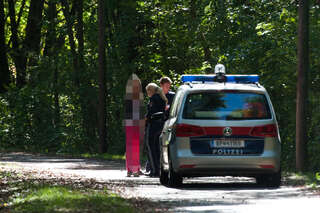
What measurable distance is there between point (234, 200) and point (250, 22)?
13.3 metres

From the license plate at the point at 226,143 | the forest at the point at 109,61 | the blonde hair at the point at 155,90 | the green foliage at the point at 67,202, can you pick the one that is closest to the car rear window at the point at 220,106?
the license plate at the point at 226,143

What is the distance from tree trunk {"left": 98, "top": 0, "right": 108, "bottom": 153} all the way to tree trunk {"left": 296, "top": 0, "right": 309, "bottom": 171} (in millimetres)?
12770

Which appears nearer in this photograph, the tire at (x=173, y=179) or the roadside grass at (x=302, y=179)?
the tire at (x=173, y=179)

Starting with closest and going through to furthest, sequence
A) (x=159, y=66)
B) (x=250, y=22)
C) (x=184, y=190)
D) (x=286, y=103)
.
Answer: (x=184, y=190), (x=286, y=103), (x=250, y=22), (x=159, y=66)

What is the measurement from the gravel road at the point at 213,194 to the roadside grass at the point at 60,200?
1.70ft

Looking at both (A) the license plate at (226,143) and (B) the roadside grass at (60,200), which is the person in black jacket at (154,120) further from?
(A) the license plate at (226,143)

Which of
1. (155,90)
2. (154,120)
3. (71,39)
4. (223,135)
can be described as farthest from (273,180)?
(71,39)

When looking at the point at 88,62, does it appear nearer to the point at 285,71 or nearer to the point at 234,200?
the point at 285,71

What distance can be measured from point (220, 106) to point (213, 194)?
76.0 inches

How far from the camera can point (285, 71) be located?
22.8 metres

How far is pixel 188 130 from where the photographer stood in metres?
16.1

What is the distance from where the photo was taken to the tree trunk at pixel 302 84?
1945 cm

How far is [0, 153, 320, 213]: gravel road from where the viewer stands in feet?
40.5

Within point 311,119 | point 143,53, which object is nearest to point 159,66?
point 143,53
